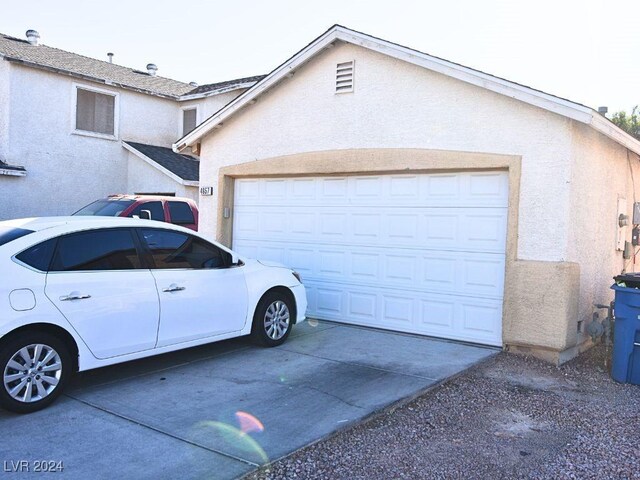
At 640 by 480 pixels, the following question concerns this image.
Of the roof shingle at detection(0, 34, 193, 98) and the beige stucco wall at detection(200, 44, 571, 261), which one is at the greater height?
the roof shingle at detection(0, 34, 193, 98)

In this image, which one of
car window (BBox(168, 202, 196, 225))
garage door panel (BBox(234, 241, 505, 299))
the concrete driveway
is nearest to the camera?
the concrete driveway

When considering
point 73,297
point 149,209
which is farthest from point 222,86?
point 73,297

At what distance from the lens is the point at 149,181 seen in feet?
59.2

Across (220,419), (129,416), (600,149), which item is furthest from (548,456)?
(600,149)

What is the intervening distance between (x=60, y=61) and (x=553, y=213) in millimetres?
15827

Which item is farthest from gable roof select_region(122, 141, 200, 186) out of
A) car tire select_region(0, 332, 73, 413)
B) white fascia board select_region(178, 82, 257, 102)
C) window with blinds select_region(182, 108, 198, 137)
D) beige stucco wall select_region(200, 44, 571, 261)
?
car tire select_region(0, 332, 73, 413)

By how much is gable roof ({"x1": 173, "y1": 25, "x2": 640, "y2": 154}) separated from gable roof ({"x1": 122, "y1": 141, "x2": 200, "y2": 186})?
6.20m

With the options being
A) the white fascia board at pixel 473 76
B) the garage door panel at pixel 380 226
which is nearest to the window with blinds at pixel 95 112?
the garage door panel at pixel 380 226

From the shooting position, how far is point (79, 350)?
5402 millimetres

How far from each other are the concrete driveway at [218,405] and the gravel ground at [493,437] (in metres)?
0.22

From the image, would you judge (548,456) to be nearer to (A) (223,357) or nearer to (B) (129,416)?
(B) (129,416)

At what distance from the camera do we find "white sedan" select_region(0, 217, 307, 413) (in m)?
5.02

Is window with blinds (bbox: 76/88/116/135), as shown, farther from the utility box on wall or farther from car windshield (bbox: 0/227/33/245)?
the utility box on wall

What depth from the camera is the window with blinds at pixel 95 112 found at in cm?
1788
